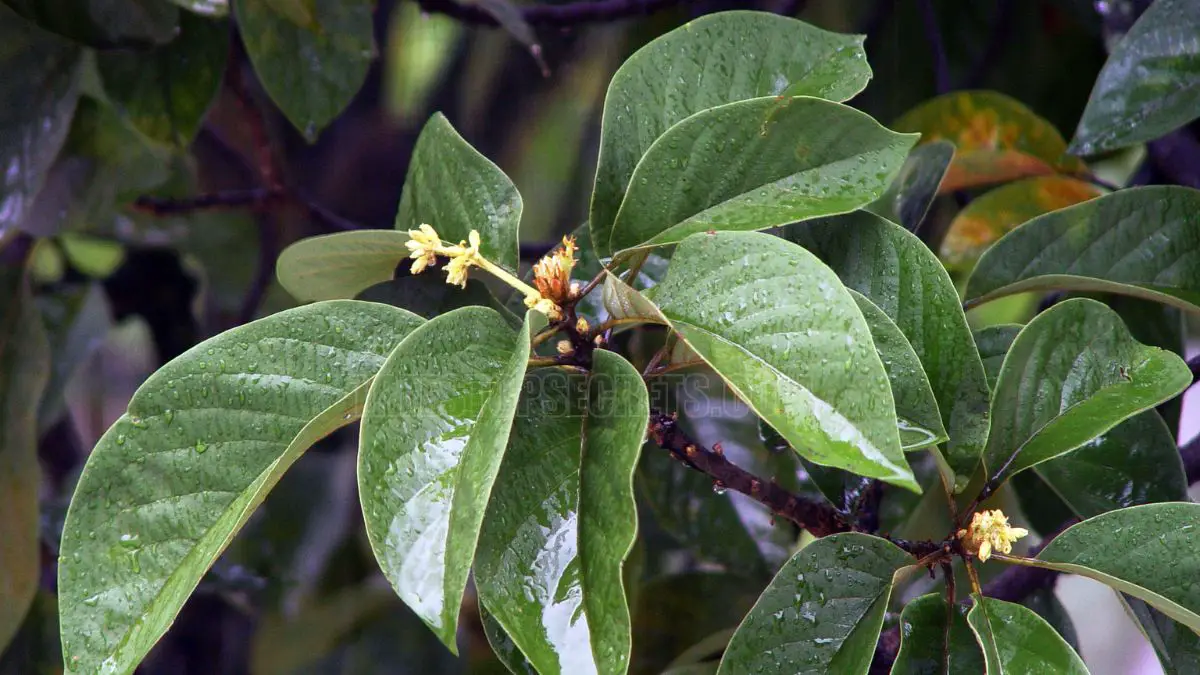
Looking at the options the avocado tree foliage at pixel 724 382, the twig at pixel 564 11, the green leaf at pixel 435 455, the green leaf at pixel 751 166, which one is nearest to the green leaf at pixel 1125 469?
the avocado tree foliage at pixel 724 382

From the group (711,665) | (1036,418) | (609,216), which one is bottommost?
(711,665)

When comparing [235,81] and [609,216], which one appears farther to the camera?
[235,81]

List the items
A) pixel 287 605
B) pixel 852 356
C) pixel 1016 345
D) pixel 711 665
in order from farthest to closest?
pixel 287 605 → pixel 711 665 → pixel 1016 345 → pixel 852 356

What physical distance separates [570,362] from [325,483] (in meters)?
0.64

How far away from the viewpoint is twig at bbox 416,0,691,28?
0.90m

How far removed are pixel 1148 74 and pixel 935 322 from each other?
283 millimetres

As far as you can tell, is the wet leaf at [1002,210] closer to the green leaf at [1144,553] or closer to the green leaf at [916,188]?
the green leaf at [916,188]

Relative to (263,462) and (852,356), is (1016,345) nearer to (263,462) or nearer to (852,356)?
(852,356)

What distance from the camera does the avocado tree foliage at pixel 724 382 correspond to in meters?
0.37

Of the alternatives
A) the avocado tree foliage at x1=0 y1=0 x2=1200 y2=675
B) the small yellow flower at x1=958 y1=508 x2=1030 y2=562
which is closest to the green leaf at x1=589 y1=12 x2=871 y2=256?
the avocado tree foliage at x1=0 y1=0 x2=1200 y2=675

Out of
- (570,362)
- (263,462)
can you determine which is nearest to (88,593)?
(263,462)

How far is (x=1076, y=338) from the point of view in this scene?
46 centimetres

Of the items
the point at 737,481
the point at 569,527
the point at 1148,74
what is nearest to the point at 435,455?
the point at 569,527

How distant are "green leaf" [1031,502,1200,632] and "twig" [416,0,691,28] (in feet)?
2.05
